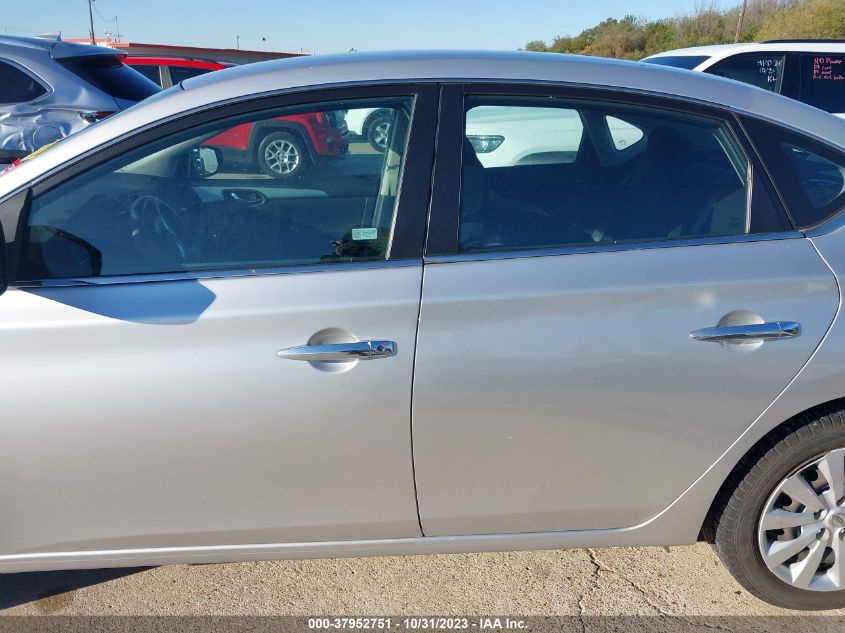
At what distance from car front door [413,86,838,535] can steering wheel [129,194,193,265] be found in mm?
691

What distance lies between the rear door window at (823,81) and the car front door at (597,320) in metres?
6.25

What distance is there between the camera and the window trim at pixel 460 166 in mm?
2027

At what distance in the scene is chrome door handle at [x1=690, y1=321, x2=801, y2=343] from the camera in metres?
2.00

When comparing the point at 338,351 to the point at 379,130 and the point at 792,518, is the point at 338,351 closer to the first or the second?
the point at 379,130

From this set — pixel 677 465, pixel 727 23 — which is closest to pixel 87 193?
pixel 677 465

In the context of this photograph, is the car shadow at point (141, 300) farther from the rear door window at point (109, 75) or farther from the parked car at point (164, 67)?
the parked car at point (164, 67)

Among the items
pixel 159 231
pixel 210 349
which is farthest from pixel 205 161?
pixel 210 349

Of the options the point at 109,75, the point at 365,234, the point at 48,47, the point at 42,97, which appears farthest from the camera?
the point at 109,75

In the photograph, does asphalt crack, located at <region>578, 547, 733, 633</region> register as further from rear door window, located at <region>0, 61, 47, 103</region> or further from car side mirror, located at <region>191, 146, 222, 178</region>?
rear door window, located at <region>0, 61, 47, 103</region>

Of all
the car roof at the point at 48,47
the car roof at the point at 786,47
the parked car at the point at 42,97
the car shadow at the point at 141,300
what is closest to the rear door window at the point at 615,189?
the car shadow at the point at 141,300

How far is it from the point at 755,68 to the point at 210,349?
7.17 meters

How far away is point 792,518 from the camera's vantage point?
7.20 ft

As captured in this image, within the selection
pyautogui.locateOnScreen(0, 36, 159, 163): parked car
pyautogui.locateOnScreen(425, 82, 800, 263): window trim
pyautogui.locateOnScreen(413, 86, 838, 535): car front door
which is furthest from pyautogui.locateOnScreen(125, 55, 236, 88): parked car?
pyautogui.locateOnScreen(413, 86, 838, 535): car front door

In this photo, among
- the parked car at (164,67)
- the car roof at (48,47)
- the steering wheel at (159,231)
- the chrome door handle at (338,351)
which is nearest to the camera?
the chrome door handle at (338,351)
